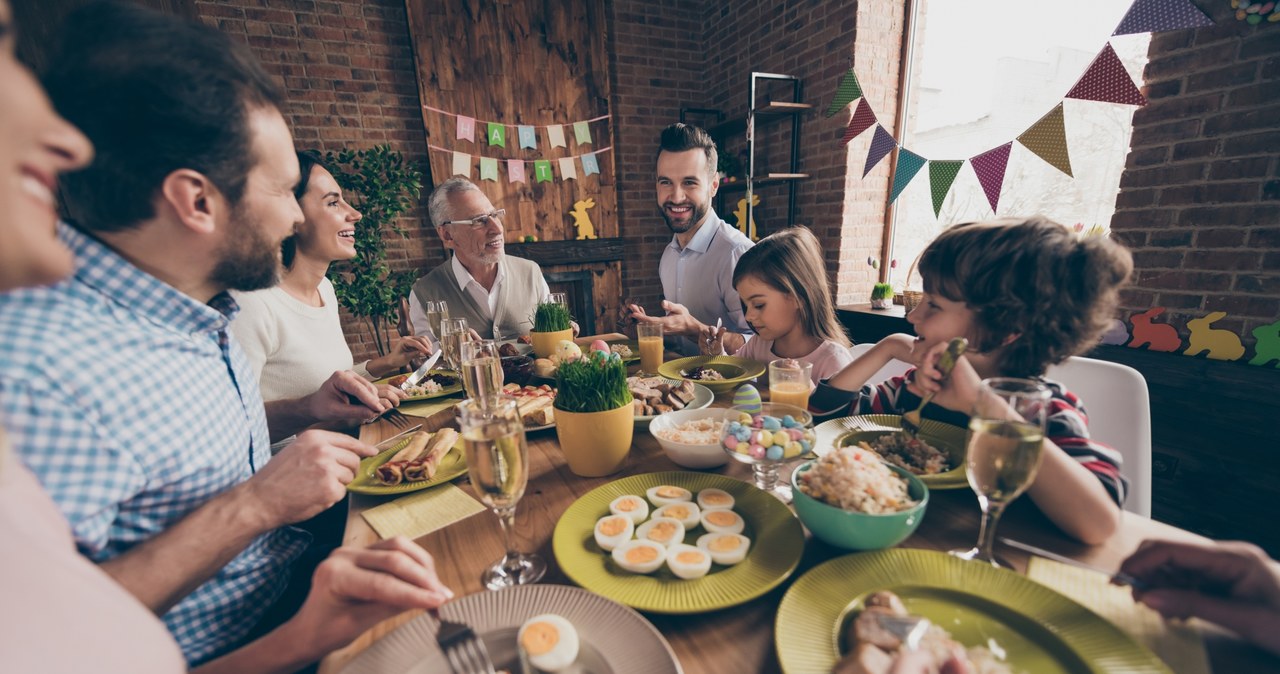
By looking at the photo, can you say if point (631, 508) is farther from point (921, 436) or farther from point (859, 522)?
point (921, 436)

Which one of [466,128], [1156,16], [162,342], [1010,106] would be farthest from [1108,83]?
[466,128]

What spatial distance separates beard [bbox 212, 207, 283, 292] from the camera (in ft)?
3.04

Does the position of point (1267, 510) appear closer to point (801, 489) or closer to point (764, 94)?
point (801, 489)

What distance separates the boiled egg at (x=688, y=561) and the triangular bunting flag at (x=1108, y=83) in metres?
2.65

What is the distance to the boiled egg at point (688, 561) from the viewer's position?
675mm

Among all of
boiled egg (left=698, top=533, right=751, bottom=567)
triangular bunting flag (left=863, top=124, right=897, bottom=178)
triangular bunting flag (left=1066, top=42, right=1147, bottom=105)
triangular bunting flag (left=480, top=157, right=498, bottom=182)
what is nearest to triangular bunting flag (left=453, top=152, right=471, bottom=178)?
triangular bunting flag (left=480, top=157, right=498, bottom=182)

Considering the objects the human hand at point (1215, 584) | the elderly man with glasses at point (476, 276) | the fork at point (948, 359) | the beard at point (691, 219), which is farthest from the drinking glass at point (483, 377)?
the beard at point (691, 219)

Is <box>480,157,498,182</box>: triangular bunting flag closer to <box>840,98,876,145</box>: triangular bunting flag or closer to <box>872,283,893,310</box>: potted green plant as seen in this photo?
<box>840,98,876,145</box>: triangular bunting flag

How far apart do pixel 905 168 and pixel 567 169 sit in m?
2.91

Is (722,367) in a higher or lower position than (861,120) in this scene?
lower

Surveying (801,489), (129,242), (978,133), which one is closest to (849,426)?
(801,489)

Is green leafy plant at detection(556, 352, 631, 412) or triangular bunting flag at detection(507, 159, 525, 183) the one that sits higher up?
triangular bunting flag at detection(507, 159, 525, 183)

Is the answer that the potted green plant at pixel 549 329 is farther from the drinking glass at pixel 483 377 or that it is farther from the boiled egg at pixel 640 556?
the boiled egg at pixel 640 556

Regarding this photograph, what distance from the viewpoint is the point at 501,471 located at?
27.8 inches
